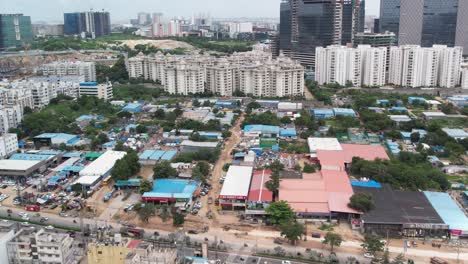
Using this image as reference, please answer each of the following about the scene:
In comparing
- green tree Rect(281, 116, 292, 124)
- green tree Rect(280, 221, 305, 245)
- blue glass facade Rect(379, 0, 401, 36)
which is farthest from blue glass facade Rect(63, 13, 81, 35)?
green tree Rect(280, 221, 305, 245)

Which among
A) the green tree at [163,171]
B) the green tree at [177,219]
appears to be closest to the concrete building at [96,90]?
the green tree at [163,171]

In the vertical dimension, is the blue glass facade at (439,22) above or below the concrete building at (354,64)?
above

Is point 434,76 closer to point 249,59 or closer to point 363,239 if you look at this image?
point 249,59

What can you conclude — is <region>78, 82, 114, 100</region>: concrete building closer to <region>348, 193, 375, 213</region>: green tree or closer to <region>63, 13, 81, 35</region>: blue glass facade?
<region>348, 193, 375, 213</region>: green tree

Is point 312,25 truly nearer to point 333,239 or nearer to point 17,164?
point 17,164

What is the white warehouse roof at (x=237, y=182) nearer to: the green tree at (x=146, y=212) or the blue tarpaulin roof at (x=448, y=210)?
the green tree at (x=146, y=212)

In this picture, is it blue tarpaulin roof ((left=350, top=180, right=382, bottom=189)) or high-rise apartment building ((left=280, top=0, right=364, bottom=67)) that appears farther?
high-rise apartment building ((left=280, top=0, right=364, bottom=67))
